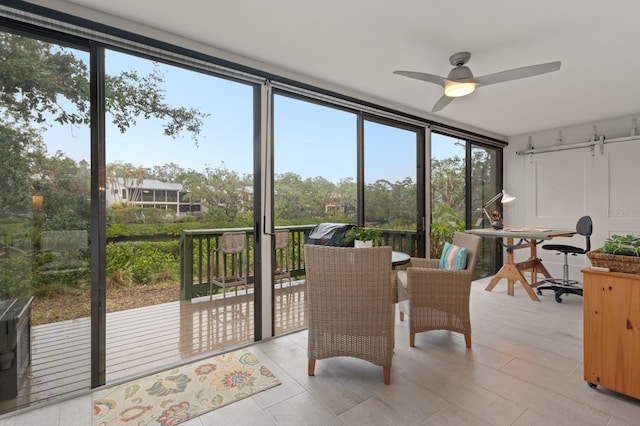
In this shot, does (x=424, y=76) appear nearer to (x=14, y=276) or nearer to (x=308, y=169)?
(x=308, y=169)

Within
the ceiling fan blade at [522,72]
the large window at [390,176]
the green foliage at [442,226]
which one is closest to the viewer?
the ceiling fan blade at [522,72]

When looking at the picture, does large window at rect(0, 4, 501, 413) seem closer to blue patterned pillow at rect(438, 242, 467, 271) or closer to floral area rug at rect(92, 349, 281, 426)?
floral area rug at rect(92, 349, 281, 426)

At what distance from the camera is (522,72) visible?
2217 millimetres

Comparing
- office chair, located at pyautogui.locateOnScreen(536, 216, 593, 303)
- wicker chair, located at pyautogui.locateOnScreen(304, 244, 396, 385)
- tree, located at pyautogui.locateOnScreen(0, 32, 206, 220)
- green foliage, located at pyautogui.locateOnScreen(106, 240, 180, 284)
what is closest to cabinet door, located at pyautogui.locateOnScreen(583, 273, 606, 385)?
wicker chair, located at pyautogui.locateOnScreen(304, 244, 396, 385)

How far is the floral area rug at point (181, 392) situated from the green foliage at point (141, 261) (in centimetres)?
74

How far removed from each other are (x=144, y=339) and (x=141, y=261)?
721 millimetres

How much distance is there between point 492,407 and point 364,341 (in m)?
0.80

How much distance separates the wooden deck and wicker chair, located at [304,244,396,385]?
3.13ft

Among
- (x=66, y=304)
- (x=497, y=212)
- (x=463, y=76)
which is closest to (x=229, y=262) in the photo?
(x=66, y=304)

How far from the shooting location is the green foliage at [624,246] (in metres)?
1.95

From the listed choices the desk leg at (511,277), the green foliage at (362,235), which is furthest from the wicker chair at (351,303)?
the desk leg at (511,277)

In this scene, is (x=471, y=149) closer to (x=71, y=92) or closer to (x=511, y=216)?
(x=511, y=216)

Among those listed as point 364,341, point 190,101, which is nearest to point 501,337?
point 364,341

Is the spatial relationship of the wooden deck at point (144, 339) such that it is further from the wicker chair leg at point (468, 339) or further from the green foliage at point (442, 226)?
the green foliage at point (442, 226)
